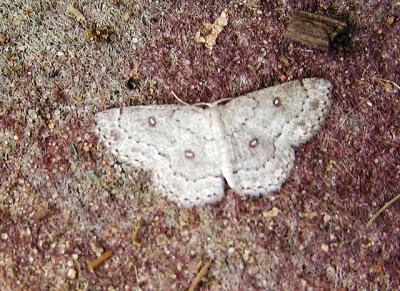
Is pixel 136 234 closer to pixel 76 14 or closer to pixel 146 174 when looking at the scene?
pixel 146 174

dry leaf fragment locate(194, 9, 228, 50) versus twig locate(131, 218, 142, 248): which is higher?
dry leaf fragment locate(194, 9, 228, 50)

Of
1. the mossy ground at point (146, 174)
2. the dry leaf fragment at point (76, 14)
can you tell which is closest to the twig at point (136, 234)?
the mossy ground at point (146, 174)

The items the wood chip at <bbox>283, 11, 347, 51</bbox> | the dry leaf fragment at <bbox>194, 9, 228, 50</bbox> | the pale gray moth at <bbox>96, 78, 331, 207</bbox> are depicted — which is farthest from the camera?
the dry leaf fragment at <bbox>194, 9, 228, 50</bbox>

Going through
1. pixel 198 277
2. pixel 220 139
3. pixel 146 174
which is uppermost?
pixel 220 139

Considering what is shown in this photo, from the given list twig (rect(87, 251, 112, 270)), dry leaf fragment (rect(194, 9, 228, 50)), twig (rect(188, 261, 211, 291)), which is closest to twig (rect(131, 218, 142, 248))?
twig (rect(87, 251, 112, 270))

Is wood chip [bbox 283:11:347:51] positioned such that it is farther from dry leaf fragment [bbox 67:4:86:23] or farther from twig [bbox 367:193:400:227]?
dry leaf fragment [bbox 67:4:86:23]

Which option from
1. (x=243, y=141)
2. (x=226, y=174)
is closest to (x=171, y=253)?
(x=226, y=174)

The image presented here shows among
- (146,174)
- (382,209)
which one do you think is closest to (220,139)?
(146,174)

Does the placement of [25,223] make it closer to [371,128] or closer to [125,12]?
[125,12]
